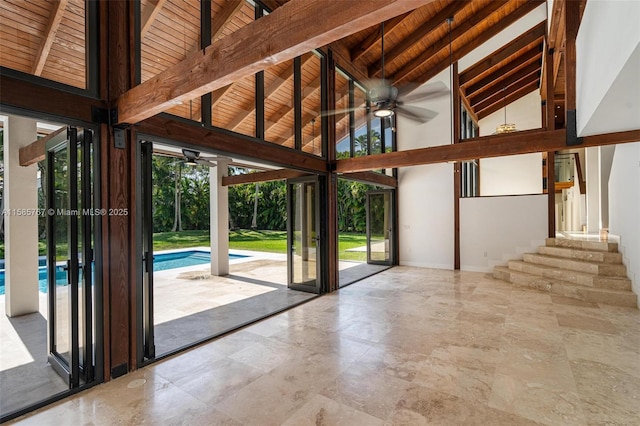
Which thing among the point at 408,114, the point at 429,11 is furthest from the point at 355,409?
the point at 429,11

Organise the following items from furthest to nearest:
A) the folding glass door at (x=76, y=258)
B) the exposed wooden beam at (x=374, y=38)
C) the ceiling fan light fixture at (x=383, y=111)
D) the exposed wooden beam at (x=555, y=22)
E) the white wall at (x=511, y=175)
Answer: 1. the white wall at (x=511, y=175)
2. the exposed wooden beam at (x=374, y=38)
3. the exposed wooden beam at (x=555, y=22)
4. the ceiling fan light fixture at (x=383, y=111)
5. the folding glass door at (x=76, y=258)

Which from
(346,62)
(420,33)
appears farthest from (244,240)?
(420,33)

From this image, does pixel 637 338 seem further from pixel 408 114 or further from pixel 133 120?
pixel 133 120

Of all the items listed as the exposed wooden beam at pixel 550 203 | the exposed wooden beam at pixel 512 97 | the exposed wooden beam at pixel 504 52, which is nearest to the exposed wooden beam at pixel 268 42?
the exposed wooden beam at pixel 550 203

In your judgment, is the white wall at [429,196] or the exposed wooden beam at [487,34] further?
the white wall at [429,196]

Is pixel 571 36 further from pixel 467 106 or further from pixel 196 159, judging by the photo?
pixel 196 159

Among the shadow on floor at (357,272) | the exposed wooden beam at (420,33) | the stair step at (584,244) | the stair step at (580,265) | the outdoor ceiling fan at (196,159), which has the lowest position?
the shadow on floor at (357,272)

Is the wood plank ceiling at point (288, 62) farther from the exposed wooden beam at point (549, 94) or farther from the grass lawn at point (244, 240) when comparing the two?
the grass lawn at point (244, 240)

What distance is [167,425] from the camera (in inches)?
84.7

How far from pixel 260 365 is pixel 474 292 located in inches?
177

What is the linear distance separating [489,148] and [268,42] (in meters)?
4.11

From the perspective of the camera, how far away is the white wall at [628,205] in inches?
185

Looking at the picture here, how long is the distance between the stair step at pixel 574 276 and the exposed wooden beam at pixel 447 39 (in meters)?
5.16

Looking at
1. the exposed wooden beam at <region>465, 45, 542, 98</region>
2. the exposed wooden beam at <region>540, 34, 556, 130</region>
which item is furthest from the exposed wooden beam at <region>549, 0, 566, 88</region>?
the exposed wooden beam at <region>465, 45, 542, 98</region>
